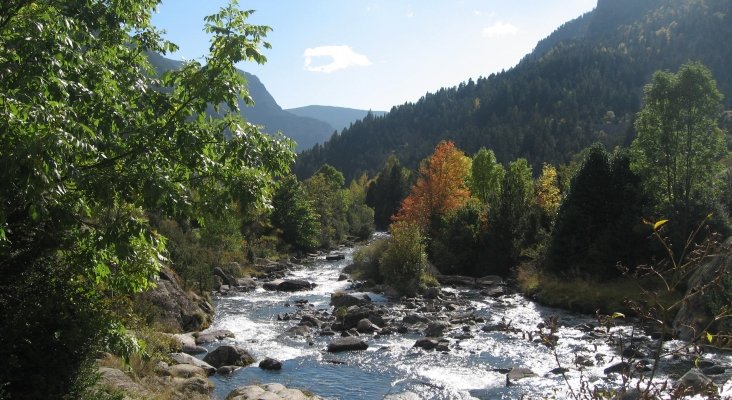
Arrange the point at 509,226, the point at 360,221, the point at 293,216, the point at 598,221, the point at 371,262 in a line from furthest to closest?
1. the point at 360,221
2. the point at 293,216
3. the point at 509,226
4. the point at 371,262
5. the point at 598,221

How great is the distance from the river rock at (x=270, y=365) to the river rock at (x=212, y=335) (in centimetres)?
417

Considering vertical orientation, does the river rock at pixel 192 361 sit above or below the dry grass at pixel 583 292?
above

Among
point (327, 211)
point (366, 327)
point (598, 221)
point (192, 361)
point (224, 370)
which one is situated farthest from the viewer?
point (327, 211)

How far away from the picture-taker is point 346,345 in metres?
22.4

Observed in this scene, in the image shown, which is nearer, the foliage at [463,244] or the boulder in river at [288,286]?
the boulder in river at [288,286]

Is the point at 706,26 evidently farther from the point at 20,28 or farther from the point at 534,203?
the point at 20,28

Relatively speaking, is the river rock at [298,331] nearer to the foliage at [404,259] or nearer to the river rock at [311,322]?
the river rock at [311,322]

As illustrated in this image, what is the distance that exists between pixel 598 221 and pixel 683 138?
7.07 m

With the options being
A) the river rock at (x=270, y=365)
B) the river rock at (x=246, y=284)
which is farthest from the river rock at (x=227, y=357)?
the river rock at (x=246, y=284)

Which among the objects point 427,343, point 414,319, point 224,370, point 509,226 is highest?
point 509,226

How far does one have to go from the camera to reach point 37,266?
28.2 feet

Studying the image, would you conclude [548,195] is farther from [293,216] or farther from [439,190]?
[293,216]

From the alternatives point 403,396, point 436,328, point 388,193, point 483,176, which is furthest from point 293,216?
point 388,193

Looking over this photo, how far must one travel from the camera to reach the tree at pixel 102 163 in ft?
21.0
